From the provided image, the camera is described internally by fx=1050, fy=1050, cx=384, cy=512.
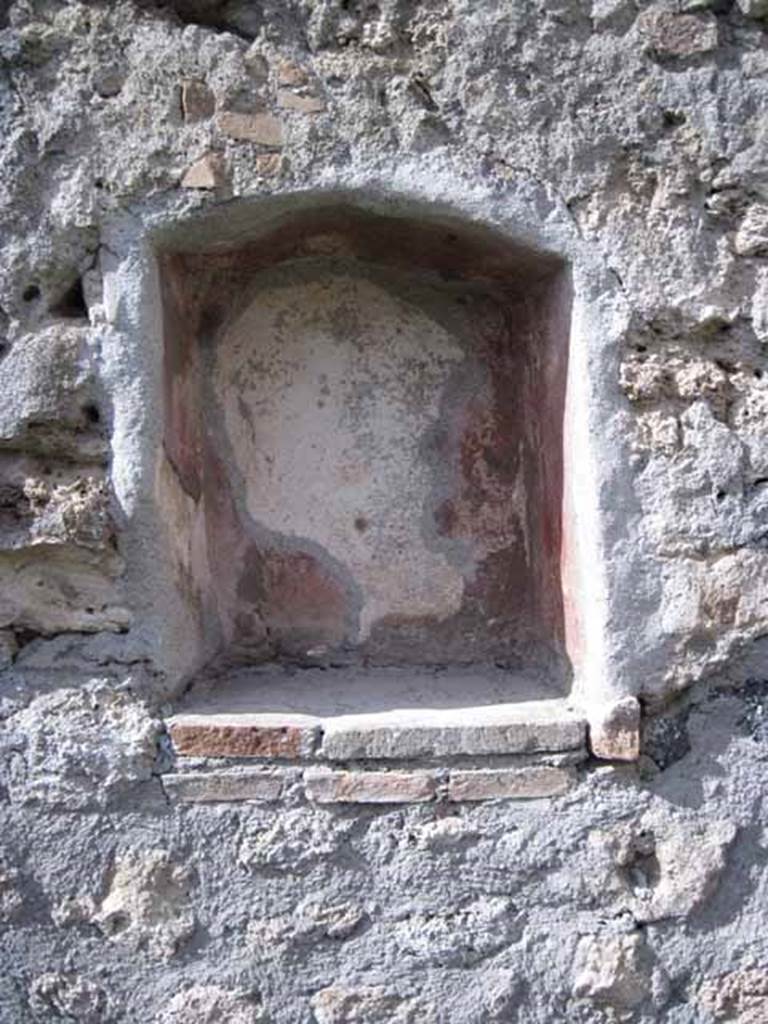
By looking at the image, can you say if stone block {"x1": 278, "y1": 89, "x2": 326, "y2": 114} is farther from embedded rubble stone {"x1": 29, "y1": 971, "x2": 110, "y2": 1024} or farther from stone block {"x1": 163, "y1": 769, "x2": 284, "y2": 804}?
embedded rubble stone {"x1": 29, "y1": 971, "x2": 110, "y2": 1024}

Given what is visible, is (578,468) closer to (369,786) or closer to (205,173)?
(369,786)

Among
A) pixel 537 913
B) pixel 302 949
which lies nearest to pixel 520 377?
pixel 537 913

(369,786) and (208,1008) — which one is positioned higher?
(369,786)

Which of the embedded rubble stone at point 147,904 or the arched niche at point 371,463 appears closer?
the embedded rubble stone at point 147,904

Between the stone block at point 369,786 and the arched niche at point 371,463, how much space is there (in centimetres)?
36

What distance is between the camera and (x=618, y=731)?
1.91 m

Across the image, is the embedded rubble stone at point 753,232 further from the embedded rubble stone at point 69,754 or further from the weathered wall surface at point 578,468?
the embedded rubble stone at point 69,754

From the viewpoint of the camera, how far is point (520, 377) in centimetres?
225

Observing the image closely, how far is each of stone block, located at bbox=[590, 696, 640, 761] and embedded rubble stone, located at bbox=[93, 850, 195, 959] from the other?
785 mm

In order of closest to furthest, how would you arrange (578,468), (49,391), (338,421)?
1. (49,391)
2. (578,468)
3. (338,421)

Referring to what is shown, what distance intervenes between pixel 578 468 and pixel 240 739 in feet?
2.61

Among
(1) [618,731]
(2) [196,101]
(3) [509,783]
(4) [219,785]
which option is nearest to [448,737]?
(3) [509,783]

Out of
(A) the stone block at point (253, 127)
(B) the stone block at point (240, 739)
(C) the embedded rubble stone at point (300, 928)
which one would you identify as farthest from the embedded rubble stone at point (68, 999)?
(A) the stone block at point (253, 127)

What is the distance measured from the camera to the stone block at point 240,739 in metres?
1.88
